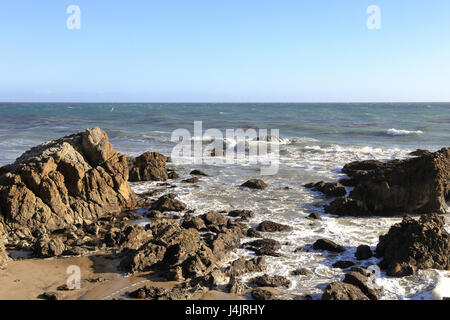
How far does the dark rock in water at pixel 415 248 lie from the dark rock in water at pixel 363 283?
3.05 ft

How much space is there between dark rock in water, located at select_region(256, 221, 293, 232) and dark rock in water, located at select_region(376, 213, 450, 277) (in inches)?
110

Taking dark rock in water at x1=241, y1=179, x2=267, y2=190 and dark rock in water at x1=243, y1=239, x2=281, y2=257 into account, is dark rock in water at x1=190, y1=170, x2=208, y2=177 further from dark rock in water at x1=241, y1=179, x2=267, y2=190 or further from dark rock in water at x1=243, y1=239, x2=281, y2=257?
dark rock in water at x1=243, y1=239, x2=281, y2=257

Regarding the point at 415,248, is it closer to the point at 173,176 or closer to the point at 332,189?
the point at 332,189

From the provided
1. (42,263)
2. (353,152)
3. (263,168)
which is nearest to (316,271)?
(42,263)

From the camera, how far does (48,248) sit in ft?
30.9

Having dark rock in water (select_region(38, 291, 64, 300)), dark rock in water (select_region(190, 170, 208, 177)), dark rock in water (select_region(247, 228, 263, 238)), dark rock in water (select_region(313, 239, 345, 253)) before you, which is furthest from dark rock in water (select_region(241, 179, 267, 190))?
dark rock in water (select_region(38, 291, 64, 300))

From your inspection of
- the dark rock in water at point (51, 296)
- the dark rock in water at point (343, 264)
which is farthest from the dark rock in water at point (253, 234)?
the dark rock in water at point (51, 296)

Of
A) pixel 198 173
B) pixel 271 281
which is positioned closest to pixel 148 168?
pixel 198 173

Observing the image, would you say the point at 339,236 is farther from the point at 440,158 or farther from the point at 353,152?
the point at 353,152

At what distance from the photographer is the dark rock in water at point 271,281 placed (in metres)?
7.95

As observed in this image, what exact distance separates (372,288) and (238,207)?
22.3 ft

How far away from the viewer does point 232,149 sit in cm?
2995

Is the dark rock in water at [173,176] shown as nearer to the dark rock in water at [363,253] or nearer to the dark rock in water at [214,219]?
the dark rock in water at [214,219]

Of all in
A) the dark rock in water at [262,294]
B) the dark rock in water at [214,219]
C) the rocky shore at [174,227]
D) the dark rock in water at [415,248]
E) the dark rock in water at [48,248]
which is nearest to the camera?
the dark rock in water at [262,294]
